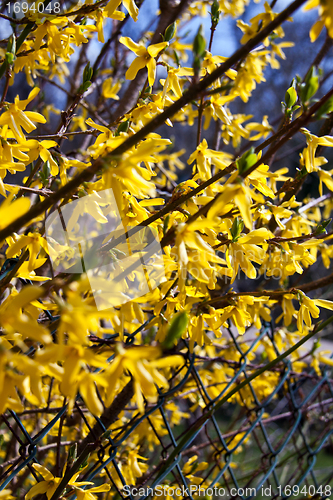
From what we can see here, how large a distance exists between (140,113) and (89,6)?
0.36 m

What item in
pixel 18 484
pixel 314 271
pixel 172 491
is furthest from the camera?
pixel 314 271

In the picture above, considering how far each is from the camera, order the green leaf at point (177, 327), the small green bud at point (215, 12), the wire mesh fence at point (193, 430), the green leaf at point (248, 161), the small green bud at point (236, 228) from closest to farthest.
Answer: the green leaf at point (177, 327), the green leaf at point (248, 161), the small green bud at point (236, 228), the wire mesh fence at point (193, 430), the small green bud at point (215, 12)

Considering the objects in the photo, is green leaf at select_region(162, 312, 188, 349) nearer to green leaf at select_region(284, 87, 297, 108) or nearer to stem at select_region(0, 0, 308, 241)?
stem at select_region(0, 0, 308, 241)

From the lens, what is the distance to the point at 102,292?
0.58 meters

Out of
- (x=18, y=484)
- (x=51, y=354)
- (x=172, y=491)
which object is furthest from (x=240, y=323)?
(x=18, y=484)

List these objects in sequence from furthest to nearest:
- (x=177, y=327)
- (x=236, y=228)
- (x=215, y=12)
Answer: (x=215, y=12)
(x=236, y=228)
(x=177, y=327)

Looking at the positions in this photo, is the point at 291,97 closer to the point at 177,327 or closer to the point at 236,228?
the point at 236,228

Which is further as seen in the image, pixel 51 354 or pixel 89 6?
pixel 89 6

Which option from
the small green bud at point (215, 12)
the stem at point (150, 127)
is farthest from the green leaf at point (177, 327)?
the small green bud at point (215, 12)

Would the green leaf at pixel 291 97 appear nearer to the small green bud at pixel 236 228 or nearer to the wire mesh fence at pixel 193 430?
the small green bud at pixel 236 228

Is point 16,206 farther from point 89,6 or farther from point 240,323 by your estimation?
point 89,6

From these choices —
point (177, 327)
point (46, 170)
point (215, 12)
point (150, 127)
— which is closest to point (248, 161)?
point (150, 127)

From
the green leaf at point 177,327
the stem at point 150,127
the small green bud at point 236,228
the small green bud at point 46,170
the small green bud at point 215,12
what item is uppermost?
the small green bud at point 215,12

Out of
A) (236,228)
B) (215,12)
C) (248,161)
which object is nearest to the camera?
(248,161)
